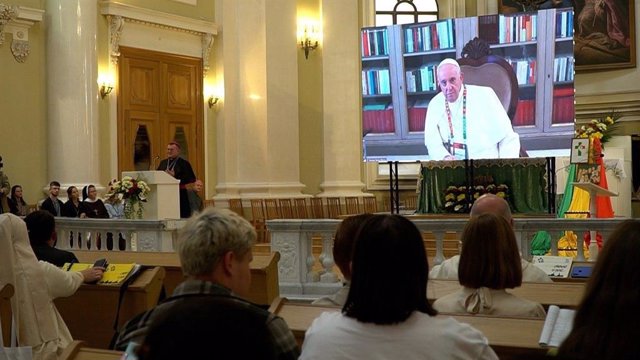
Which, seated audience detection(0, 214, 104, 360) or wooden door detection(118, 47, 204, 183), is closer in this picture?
seated audience detection(0, 214, 104, 360)

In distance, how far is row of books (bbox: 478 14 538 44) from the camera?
13680 millimetres

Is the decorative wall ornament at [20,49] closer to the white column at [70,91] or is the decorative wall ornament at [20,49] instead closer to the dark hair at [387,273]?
the white column at [70,91]

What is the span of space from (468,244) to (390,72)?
11348 mm

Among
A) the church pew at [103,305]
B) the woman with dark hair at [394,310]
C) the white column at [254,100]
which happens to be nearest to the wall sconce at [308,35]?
the white column at [254,100]

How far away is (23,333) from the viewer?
17.0 feet

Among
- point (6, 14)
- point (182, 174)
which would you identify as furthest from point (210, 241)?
point (6, 14)

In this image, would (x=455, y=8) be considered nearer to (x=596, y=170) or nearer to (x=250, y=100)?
(x=250, y=100)

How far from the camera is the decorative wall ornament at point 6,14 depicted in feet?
42.3

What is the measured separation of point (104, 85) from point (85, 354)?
1123cm

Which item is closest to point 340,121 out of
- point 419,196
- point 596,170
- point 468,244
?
point 419,196

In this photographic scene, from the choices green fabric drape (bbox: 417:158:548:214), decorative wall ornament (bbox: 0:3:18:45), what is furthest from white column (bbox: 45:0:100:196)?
green fabric drape (bbox: 417:158:548:214)

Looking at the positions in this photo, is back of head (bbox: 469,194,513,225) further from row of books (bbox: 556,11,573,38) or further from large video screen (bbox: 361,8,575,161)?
row of books (bbox: 556,11,573,38)

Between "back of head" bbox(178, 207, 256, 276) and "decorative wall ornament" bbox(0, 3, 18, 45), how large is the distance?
11184 millimetres

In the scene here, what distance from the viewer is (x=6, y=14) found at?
42.4 feet
